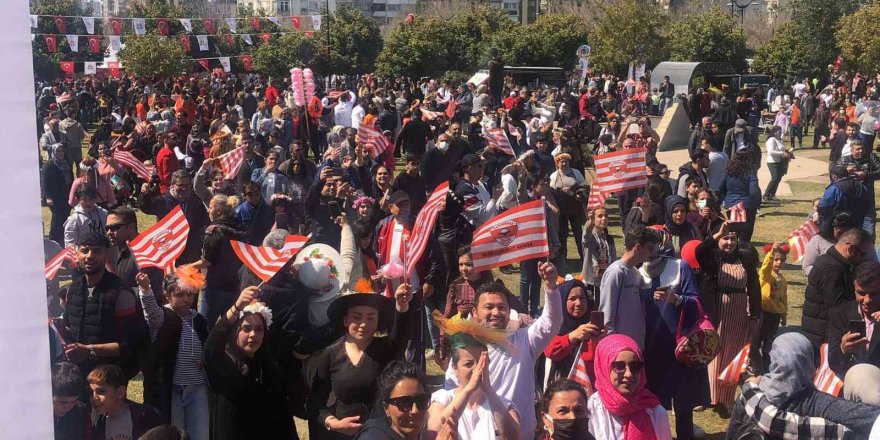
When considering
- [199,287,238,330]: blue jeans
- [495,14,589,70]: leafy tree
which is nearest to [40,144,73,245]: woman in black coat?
[199,287,238,330]: blue jeans

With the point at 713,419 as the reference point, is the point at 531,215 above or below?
above

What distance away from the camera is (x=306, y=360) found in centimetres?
530

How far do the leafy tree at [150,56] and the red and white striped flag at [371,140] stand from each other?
66.3 ft

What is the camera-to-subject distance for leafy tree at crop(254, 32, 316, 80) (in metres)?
37.3

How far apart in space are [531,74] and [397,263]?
Answer: 32.4 meters

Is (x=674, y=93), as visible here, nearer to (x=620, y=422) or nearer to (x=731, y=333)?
(x=731, y=333)

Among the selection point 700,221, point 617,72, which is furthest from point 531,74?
point 700,221

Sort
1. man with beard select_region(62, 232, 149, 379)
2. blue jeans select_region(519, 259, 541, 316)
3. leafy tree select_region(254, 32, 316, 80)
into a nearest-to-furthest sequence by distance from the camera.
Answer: man with beard select_region(62, 232, 149, 379), blue jeans select_region(519, 259, 541, 316), leafy tree select_region(254, 32, 316, 80)

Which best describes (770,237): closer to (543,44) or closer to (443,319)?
(443,319)

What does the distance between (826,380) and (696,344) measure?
0.76m

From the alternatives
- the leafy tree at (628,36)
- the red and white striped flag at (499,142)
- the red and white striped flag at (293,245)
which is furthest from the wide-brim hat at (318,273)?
the leafy tree at (628,36)

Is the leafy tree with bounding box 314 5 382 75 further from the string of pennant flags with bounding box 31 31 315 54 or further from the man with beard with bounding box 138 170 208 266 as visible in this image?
the man with beard with bounding box 138 170 208 266

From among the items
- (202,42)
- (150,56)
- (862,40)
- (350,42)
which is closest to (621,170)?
(150,56)

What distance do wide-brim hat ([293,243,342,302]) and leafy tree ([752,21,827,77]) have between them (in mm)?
36225
